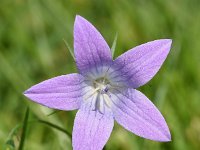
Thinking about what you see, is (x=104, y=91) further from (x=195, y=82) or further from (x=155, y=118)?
(x=195, y=82)

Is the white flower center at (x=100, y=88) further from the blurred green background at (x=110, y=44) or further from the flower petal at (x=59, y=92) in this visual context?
the blurred green background at (x=110, y=44)

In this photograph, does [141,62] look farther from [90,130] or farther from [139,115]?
[90,130]

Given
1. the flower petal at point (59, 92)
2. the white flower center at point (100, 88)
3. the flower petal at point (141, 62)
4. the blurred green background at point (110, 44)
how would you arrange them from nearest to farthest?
the flower petal at point (59, 92), the flower petal at point (141, 62), the white flower center at point (100, 88), the blurred green background at point (110, 44)

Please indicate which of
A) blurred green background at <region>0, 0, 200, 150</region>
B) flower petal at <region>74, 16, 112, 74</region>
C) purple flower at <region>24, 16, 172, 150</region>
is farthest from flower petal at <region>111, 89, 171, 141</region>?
blurred green background at <region>0, 0, 200, 150</region>

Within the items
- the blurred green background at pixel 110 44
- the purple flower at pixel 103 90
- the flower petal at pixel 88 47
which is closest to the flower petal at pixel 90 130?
the purple flower at pixel 103 90

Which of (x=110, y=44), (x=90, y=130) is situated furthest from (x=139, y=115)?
(x=110, y=44)

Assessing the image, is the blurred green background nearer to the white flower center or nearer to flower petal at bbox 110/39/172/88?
the white flower center

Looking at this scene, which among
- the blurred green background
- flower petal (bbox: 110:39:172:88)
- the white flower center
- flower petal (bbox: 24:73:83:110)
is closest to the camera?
flower petal (bbox: 24:73:83:110)

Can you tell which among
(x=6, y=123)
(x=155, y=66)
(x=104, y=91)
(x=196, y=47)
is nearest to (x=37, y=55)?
(x=6, y=123)
